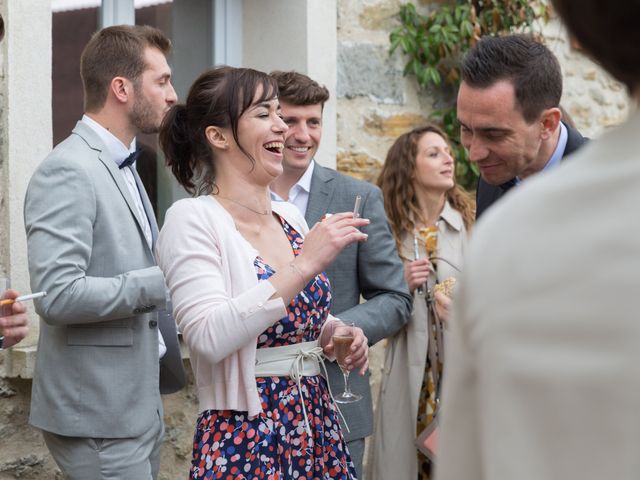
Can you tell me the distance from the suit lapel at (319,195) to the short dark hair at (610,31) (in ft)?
9.76

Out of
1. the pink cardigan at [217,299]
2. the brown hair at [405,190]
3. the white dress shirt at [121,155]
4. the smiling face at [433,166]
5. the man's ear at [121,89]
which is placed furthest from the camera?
the smiling face at [433,166]

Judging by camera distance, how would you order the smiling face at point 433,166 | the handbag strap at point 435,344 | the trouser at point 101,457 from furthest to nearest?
the smiling face at point 433,166 < the handbag strap at point 435,344 < the trouser at point 101,457

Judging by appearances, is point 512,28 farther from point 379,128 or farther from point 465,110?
point 465,110

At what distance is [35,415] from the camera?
10.8ft

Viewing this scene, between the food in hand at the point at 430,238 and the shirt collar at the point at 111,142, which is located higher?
the shirt collar at the point at 111,142

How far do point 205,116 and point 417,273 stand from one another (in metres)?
1.65

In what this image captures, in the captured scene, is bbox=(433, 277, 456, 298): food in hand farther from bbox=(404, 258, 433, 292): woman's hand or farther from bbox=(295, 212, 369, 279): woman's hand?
bbox=(295, 212, 369, 279): woman's hand

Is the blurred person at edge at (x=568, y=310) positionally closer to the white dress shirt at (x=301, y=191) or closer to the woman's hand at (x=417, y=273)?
the white dress shirt at (x=301, y=191)

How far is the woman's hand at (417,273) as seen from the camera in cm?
445

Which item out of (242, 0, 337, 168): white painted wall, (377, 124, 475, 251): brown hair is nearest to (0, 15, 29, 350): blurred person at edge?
(377, 124, 475, 251): brown hair

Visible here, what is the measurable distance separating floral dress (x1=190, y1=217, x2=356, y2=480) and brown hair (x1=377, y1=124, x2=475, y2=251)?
1919 mm

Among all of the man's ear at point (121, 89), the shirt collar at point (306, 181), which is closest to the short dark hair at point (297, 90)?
the shirt collar at point (306, 181)

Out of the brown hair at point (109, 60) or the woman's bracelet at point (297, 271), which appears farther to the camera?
the brown hair at point (109, 60)

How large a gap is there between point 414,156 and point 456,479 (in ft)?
13.5
